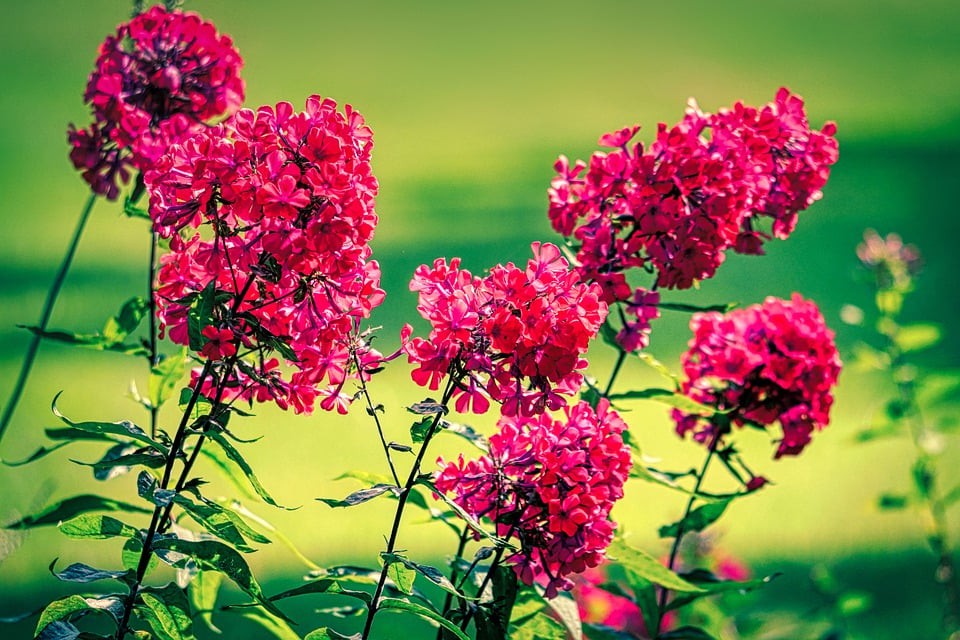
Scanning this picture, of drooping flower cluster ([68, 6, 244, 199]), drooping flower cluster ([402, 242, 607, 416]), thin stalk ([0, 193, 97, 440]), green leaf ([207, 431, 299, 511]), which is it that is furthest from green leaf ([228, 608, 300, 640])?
drooping flower cluster ([68, 6, 244, 199])

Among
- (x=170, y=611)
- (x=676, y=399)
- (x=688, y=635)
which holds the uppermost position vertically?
(x=676, y=399)

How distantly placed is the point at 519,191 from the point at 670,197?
3.92 metres

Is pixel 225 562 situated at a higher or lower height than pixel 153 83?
lower

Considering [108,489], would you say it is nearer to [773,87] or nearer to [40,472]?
[40,472]

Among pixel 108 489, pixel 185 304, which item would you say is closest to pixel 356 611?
pixel 185 304

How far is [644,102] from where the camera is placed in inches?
221

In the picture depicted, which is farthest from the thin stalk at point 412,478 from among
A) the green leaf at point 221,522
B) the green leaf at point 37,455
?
the green leaf at point 37,455

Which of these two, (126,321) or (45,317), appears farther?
(45,317)

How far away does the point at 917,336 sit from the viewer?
74.5 inches

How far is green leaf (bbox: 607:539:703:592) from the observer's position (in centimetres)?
102

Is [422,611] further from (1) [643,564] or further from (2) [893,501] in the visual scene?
(2) [893,501]

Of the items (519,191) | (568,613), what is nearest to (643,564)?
(568,613)

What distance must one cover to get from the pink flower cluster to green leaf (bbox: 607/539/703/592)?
0.83 ft

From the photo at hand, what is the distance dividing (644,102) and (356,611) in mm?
4888
